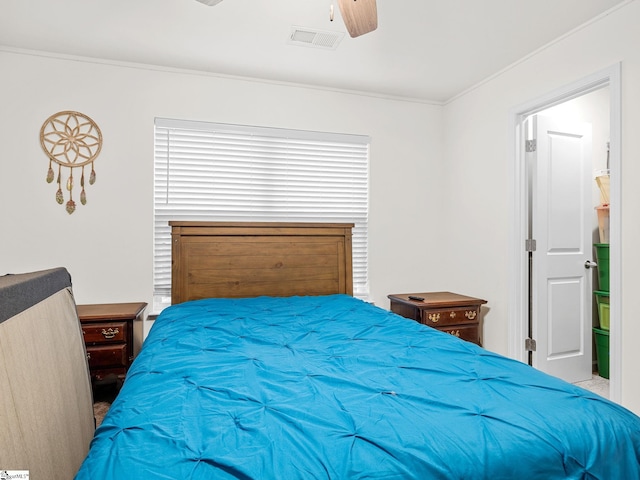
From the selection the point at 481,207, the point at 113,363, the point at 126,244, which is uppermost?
the point at 481,207

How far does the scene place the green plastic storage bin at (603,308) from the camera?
328cm

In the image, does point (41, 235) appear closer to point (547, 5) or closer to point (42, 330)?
point (42, 330)

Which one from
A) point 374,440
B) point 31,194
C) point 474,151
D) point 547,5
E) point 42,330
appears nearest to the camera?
point 374,440

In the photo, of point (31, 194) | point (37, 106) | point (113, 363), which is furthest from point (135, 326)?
point (37, 106)

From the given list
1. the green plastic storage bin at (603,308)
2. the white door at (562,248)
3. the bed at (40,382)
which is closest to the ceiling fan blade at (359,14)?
the bed at (40,382)

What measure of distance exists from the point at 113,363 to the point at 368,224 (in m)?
2.25

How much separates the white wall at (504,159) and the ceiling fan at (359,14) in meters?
1.56

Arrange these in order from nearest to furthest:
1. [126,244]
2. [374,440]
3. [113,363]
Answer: [374,440] < [113,363] < [126,244]

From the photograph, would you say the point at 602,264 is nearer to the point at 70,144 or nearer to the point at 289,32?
the point at 289,32

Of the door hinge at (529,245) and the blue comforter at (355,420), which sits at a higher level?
the door hinge at (529,245)

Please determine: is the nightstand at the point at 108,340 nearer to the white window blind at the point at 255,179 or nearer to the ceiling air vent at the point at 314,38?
the white window blind at the point at 255,179

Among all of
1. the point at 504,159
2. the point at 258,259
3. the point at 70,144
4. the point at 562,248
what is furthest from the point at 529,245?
the point at 70,144

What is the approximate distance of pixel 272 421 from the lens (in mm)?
1008

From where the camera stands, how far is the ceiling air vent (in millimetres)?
2488
